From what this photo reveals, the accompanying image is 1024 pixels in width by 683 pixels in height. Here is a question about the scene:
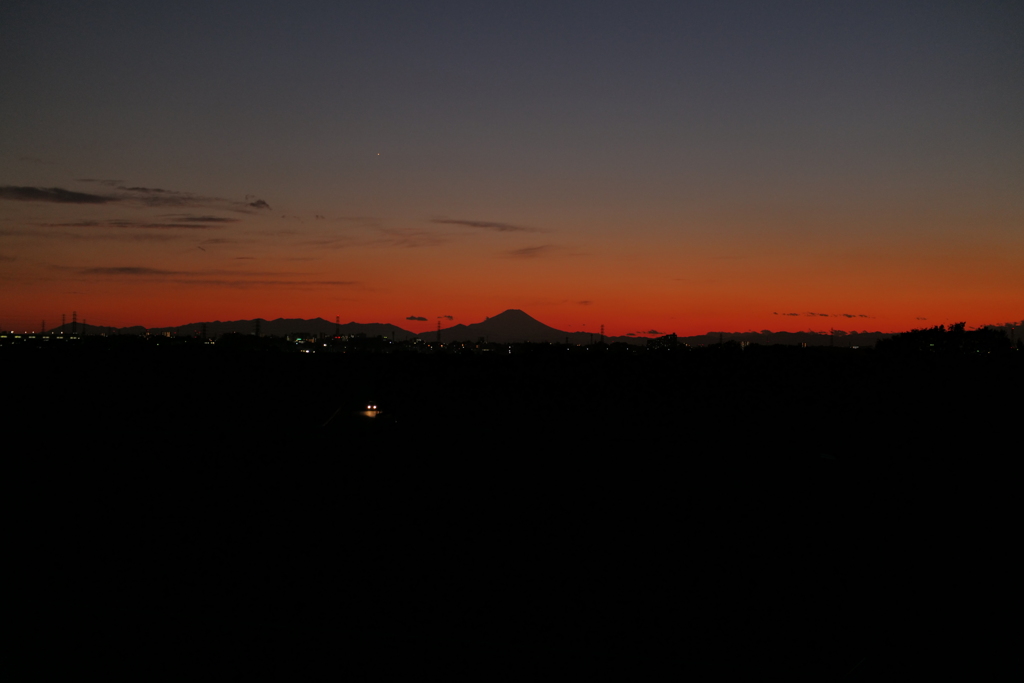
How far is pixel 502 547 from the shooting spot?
24.2ft

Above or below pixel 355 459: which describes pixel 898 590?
below

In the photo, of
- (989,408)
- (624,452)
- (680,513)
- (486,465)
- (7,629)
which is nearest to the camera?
(7,629)

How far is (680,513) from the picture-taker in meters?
8.66

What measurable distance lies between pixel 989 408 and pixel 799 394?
490 inches

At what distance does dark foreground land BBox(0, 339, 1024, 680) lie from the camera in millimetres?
4727

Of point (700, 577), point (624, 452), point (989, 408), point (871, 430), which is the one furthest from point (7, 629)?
point (989, 408)

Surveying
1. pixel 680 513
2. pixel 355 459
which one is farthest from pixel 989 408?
pixel 355 459

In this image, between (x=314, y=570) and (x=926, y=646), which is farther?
(x=314, y=570)

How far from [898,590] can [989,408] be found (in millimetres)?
12158

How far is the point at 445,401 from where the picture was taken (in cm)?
2877

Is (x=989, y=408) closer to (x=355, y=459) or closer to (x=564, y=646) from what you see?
(x=355, y=459)

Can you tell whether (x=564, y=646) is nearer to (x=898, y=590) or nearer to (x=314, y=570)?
(x=314, y=570)

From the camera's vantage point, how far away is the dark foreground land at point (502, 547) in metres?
4.73

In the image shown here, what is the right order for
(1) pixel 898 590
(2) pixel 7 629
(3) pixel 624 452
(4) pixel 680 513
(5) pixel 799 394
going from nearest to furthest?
(2) pixel 7 629
(1) pixel 898 590
(4) pixel 680 513
(3) pixel 624 452
(5) pixel 799 394
